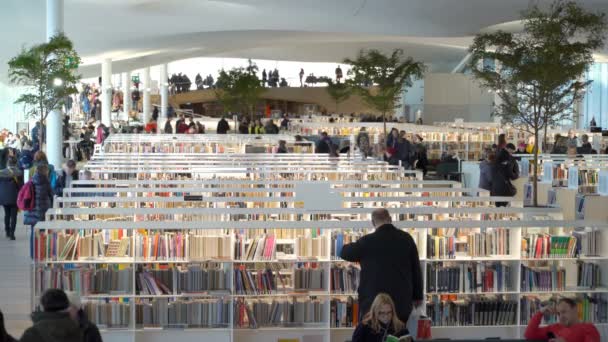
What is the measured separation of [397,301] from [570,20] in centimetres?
926

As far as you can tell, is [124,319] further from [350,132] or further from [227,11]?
[227,11]

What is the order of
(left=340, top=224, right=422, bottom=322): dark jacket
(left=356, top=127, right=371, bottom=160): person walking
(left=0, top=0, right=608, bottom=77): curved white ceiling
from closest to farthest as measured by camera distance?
(left=340, top=224, right=422, bottom=322): dark jacket → (left=356, top=127, right=371, bottom=160): person walking → (left=0, top=0, right=608, bottom=77): curved white ceiling

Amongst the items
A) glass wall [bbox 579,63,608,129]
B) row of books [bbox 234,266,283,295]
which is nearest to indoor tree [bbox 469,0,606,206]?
row of books [bbox 234,266,283,295]

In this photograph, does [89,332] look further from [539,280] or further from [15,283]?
[15,283]

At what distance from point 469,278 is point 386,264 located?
200 centimetres

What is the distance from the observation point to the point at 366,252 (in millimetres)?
7195

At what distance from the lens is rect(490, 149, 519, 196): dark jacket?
611 inches

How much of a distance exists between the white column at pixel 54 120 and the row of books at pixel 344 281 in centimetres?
1403

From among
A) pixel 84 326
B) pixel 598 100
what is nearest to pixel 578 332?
pixel 84 326

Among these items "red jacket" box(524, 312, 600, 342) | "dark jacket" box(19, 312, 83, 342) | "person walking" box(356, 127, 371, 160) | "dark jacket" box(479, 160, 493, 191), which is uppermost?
"person walking" box(356, 127, 371, 160)

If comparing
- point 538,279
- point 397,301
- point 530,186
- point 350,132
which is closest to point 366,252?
point 397,301

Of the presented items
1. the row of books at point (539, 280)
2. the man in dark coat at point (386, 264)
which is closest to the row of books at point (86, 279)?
the man in dark coat at point (386, 264)

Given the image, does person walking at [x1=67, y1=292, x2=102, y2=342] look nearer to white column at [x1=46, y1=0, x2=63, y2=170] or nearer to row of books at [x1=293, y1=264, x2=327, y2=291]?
row of books at [x1=293, y1=264, x2=327, y2=291]

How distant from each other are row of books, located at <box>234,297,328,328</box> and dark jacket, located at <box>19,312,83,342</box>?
11.0ft
